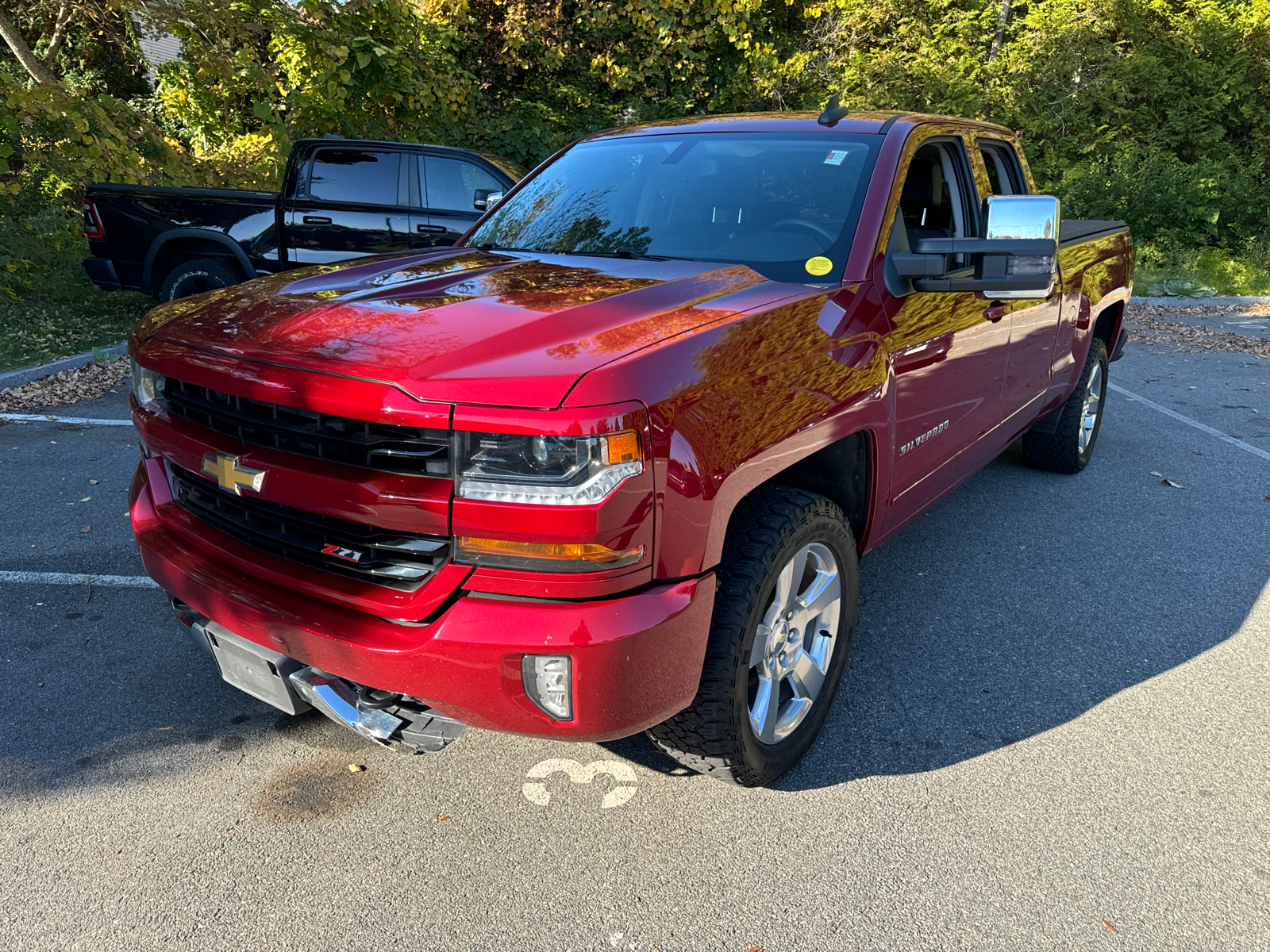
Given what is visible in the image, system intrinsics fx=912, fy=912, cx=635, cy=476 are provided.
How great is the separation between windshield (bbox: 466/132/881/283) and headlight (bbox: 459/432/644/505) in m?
1.21

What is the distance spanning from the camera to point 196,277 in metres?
8.38

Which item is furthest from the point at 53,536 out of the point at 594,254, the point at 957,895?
the point at 957,895

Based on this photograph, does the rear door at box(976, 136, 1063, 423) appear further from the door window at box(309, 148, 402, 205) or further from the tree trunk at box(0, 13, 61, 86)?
the tree trunk at box(0, 13, 61, 86)

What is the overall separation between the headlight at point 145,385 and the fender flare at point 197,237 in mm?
6020

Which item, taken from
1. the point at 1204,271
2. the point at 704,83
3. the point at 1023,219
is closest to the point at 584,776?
the point at 1023,219

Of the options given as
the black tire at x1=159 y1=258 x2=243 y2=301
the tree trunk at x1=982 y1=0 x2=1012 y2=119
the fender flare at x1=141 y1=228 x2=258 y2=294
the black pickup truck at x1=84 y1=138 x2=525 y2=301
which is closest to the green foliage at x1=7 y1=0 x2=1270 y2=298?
the tree trunk at x1=982 y1=0 x2=1012 y2=119

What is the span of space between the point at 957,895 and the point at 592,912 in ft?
2.98

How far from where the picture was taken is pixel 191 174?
10867mm

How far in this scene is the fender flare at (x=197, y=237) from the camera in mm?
8148

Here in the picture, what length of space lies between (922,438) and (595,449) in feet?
5.37

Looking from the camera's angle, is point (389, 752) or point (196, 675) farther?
point (196, 675)

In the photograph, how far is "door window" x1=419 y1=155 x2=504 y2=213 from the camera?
8.23 meters

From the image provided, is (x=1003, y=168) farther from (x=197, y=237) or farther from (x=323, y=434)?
(x=197, y=237)

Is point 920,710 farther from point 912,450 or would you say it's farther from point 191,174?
point 191,174
